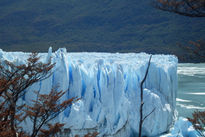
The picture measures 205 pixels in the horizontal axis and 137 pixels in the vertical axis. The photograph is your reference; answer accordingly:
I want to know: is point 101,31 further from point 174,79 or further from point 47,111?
point 47,111

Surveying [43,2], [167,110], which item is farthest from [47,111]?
[43,2]

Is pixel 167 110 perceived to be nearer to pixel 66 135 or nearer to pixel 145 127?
pixel 145 127

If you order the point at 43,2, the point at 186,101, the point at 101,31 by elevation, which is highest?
the point at 43,2

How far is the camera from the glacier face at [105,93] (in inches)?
250

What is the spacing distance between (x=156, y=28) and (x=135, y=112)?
50623mm

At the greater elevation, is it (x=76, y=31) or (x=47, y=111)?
(x=76, y=31)

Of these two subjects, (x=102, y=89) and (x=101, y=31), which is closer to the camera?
(x=102, y=89)

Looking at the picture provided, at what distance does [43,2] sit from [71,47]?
25.7 meters

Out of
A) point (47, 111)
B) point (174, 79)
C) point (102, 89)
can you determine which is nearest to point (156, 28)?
point (174, 79)

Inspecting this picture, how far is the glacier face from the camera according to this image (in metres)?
6.35

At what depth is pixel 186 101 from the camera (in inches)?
579

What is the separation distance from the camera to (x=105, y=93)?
7.01 m

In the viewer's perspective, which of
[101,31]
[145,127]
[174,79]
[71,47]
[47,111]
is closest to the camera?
[47,111]

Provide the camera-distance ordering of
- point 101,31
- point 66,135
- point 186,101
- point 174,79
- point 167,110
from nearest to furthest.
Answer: point 66,135, point 167,110, point 174,79, point 186,101, point 101,31
